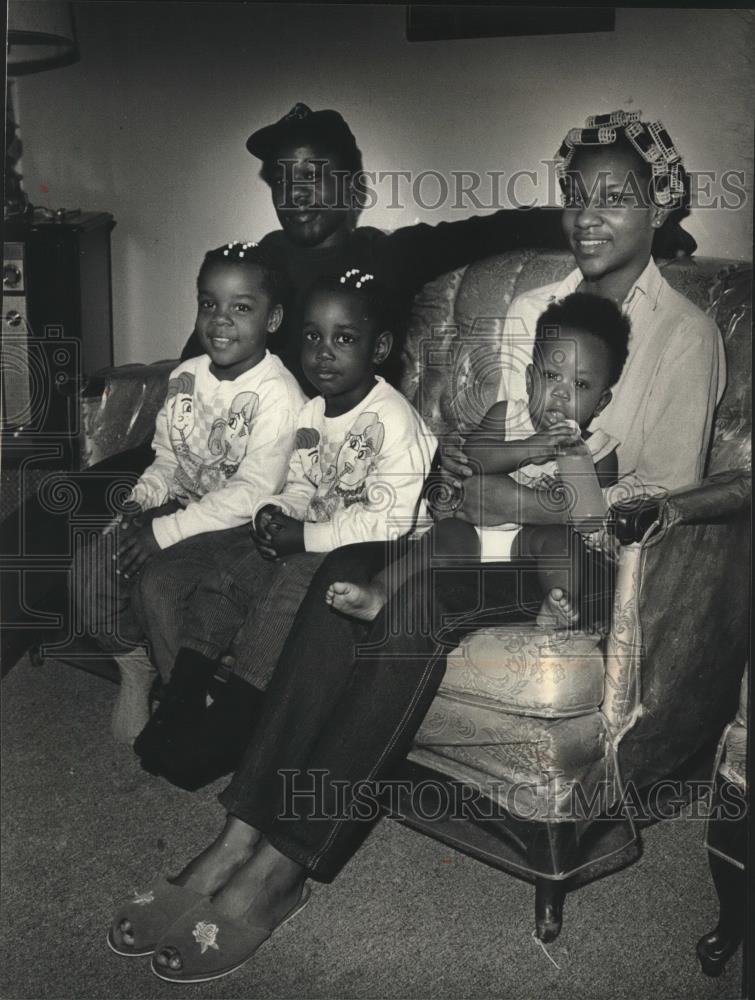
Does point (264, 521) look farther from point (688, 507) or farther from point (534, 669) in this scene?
point (688, 507)

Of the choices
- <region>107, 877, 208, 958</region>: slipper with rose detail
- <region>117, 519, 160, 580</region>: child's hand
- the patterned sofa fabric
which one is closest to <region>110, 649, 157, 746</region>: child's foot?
<region>117, 519, 160, 580</region>: child's hand

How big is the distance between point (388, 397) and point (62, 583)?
0.60 m

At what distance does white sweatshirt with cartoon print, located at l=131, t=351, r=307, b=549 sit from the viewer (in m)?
1.94

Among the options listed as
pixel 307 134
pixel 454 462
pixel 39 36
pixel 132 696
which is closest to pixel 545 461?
pixel 454 462

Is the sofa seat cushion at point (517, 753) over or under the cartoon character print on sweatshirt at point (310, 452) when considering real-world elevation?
under

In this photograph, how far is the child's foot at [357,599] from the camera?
191cm

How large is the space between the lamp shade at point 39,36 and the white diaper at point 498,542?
0.97 m

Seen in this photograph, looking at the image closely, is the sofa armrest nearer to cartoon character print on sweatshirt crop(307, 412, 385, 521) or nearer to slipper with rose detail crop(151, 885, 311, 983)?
cartoon character print on sweatshirt crop(307, 412, 385, 521)

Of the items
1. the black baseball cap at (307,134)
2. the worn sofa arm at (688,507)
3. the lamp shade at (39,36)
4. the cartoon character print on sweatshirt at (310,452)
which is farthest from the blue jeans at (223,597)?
the lamp shade at (39,36)

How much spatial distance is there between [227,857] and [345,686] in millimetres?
329

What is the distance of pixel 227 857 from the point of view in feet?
6.42

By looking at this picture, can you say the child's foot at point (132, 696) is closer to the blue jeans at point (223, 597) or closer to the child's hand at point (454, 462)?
the blue jeans at point (223, 597)

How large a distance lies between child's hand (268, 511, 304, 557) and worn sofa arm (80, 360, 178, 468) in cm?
27

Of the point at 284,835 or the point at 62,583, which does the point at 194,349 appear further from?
the point at 284,835
